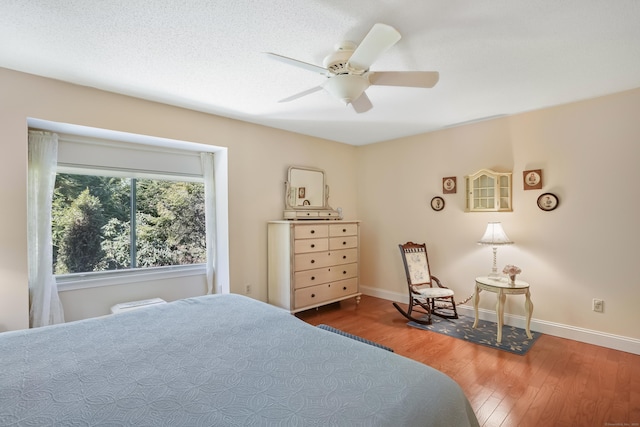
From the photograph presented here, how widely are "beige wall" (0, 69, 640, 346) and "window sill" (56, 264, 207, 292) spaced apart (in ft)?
0.24

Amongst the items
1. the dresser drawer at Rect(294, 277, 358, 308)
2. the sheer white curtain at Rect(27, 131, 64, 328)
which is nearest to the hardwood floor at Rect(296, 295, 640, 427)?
the dresser drawer at Rect(294, 277, 358, 308)

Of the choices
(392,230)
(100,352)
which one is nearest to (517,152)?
(392,230)

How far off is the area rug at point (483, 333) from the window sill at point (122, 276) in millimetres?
2680

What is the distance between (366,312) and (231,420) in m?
3.38

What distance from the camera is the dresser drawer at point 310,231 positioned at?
12.1 ft

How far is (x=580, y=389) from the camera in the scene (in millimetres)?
2234

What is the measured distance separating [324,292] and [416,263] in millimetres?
1241

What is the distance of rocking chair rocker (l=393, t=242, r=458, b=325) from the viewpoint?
12.2 ft

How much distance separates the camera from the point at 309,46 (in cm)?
207

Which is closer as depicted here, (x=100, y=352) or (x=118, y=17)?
(x=100, y=352)

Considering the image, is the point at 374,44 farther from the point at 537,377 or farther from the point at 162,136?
the point at 537,377

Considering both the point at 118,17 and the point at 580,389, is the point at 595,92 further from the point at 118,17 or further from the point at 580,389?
the point at 118,17

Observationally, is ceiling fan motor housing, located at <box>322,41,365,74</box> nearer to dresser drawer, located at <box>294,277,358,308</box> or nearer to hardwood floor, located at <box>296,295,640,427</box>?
hardwood floor, located at <box>296,295,640,427</box>

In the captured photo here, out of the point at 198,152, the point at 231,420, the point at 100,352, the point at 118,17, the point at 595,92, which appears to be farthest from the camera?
the point at 198,152
